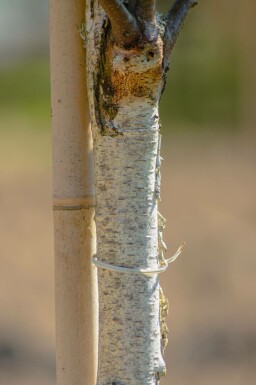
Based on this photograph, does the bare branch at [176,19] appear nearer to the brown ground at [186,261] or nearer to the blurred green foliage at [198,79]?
the brown ground at [186,261]

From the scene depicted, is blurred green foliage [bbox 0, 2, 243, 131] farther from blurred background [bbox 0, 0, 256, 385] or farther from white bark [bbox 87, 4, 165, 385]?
white bark [bbox 87, 4, 165, 385]

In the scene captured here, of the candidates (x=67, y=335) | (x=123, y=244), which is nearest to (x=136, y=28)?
(x=123, y=244)

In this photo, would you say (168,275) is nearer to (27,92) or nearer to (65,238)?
(27,92)

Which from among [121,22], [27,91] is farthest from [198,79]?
[121,22]

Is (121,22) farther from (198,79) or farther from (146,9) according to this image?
(198,79)

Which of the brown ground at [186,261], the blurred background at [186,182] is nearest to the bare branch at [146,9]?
the brown ground at [186,261]

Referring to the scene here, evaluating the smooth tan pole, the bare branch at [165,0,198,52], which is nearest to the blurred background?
the smooth tan pole
